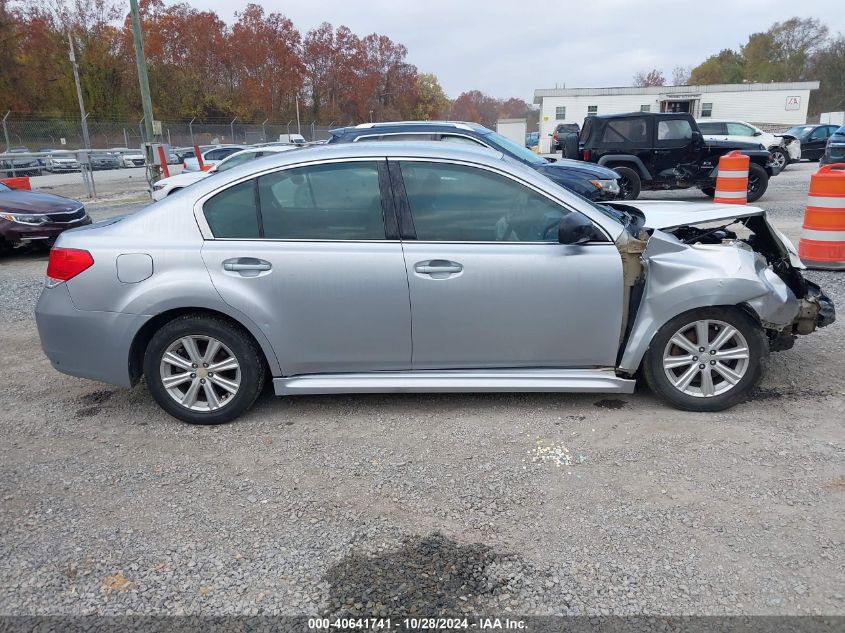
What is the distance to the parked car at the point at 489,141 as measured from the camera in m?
9.19

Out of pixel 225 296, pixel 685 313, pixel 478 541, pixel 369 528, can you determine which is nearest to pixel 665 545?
pixel 478 541

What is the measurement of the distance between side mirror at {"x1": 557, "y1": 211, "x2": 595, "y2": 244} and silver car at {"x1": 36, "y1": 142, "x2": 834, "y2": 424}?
0.06ft

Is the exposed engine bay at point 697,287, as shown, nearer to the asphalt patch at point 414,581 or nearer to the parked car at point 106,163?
the asphalt patch at point 414,581

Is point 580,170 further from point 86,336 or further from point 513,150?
point 86,336

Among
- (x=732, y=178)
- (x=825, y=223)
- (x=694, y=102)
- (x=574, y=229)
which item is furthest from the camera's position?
(x=694, y=102)

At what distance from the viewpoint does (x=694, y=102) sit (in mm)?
44406

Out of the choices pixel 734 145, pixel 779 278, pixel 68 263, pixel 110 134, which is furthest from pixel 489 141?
pixel 110 134

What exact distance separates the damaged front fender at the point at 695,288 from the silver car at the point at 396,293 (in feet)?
0.04

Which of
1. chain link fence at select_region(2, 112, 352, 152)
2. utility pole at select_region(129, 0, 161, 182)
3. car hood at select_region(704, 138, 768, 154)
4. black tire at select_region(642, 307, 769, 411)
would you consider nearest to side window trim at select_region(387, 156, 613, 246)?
black tire at select_region(642, 307, 769, 411)

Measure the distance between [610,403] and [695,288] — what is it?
0.93 meters

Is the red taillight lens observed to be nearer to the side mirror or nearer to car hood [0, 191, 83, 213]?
the side mirror

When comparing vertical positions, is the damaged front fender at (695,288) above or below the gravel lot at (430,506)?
above

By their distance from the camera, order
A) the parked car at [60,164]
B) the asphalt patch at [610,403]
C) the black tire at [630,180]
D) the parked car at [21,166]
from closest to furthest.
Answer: the asphalt patch at [610,403]
the black tire at [630,180]
the parked car at [21,166]
the parked car at [60,164]

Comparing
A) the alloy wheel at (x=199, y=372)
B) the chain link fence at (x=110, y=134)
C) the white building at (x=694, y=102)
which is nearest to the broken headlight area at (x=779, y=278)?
the alloy wheel at (x=199, y=372)
